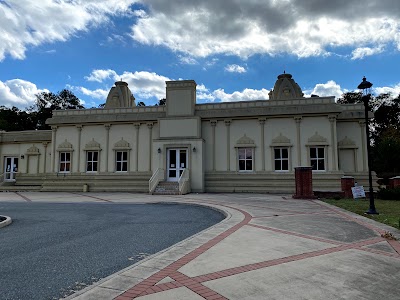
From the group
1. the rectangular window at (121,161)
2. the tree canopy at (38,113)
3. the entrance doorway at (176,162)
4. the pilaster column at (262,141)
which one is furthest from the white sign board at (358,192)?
the tree canopy at (38,113)

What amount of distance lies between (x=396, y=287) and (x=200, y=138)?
20837 millimetres

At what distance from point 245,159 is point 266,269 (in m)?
20.3

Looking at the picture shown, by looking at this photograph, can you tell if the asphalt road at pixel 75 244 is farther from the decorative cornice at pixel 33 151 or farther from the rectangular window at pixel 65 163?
the decorative cornice at pixel 33 151

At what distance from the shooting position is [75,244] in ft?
23.3

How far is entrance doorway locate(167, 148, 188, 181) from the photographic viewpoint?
2515cm

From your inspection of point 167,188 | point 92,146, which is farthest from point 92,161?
point 167,188

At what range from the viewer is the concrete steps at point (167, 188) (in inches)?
898

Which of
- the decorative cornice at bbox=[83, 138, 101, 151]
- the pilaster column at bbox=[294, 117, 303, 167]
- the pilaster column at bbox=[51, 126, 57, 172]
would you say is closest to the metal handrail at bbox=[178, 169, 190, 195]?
the pilaster column at bbox=[294, 117, 303, 167]

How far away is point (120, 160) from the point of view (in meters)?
27.3

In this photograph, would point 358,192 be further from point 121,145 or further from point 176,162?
point 121,145

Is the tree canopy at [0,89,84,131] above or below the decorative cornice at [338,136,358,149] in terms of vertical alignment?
above

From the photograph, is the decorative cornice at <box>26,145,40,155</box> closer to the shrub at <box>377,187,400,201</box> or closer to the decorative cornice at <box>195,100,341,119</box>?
the decorative cornice at <box>195,100,341,119</box>

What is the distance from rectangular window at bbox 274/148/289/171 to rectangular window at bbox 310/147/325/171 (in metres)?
1.76

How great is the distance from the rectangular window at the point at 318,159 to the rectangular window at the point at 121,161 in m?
14.5
